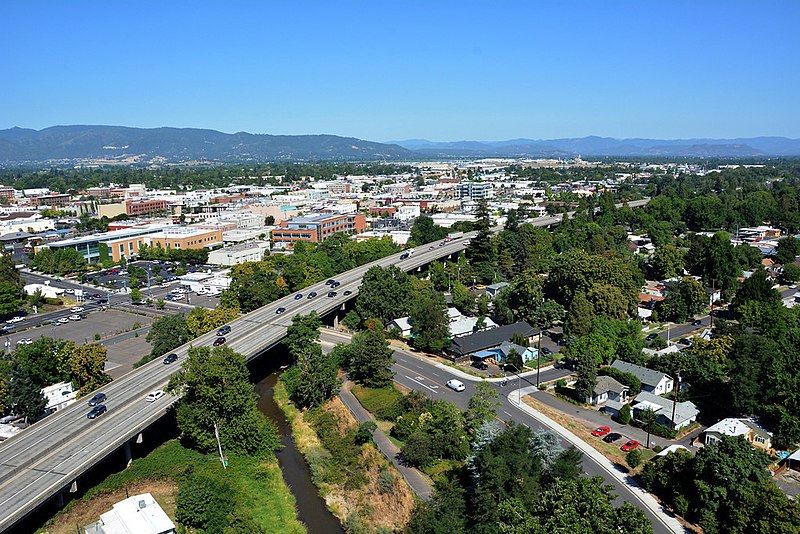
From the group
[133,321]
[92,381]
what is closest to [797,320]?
[92,381]

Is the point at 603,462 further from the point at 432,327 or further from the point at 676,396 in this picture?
the point at 432,327

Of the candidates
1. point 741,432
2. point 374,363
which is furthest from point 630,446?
point 374,363

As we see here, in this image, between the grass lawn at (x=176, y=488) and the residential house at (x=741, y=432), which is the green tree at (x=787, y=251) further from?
the grass lawn at (x=176, y=488)

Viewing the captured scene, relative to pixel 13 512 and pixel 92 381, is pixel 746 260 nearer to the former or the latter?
pixel 92 381

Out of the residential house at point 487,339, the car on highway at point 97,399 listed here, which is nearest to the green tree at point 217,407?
the car on highway at point 97,399

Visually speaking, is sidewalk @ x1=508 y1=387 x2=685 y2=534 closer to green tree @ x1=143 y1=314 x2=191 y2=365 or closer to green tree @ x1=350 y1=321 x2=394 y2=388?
green tree @ x1=350 y1=321 x2=394 y2=388

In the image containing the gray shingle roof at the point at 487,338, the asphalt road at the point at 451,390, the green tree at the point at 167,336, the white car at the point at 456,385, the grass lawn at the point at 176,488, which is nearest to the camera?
the grass lawn at the point at 176,488
